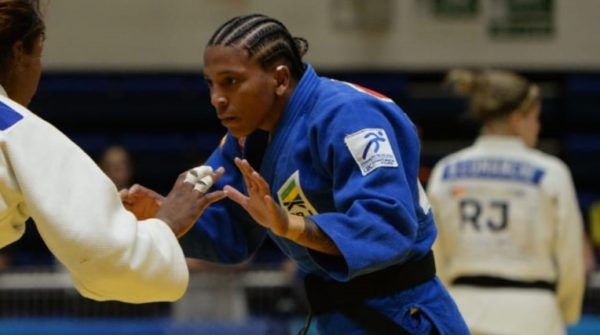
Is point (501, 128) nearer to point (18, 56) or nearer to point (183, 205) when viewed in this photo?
point (183, 205)

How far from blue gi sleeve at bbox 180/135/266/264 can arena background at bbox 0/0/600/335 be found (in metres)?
7.45

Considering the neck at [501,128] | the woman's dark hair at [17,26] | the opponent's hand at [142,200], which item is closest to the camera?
the woman's dark hair at [17,26]

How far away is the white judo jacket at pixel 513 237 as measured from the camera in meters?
5.61

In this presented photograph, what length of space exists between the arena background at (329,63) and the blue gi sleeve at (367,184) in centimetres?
797

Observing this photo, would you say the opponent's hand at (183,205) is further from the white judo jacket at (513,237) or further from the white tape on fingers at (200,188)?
the white judo jacket at (513,237)

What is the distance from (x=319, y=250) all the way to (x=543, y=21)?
31.7 feet

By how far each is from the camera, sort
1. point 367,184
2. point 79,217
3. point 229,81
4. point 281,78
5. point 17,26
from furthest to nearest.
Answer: point 281,78
point 229,81
point 367,184
point 17,26
point 79,217

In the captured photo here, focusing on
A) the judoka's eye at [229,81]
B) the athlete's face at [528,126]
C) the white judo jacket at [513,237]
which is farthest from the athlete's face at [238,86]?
the athlete's face at [528,126]

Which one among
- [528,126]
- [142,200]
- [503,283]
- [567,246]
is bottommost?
[503,283]

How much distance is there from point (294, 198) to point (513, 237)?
7.61 feet

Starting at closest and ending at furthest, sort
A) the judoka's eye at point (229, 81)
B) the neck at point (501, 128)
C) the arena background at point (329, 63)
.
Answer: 1. the judoka's eye at point (229, 81)
2. the neck at point (501, 128)
3. the arena background at point (329, 63)

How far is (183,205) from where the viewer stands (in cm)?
326

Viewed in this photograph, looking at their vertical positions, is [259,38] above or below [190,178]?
above

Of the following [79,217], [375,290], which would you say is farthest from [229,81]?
[79,217]
